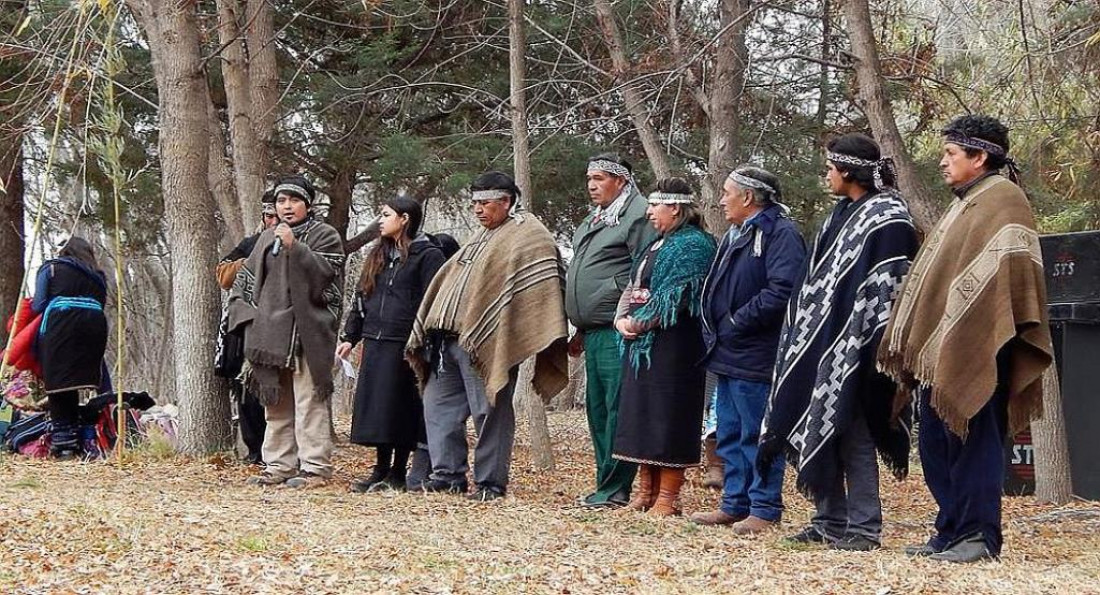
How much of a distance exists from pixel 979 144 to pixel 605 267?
2.41m

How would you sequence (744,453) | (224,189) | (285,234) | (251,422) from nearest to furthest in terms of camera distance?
(744,453), (285,234), (251,422), (224,189)

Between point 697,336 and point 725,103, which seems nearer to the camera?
point 697,336

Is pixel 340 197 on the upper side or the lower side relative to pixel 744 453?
upper

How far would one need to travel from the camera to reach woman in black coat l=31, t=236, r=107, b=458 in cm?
1025

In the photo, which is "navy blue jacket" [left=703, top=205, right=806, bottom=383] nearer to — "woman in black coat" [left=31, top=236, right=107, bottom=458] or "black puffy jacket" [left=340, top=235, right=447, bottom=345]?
"black puffy jacket" [left=340, top=235, right=447, bottom=345]

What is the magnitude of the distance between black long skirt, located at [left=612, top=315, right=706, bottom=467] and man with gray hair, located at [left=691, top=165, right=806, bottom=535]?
0.92 ft

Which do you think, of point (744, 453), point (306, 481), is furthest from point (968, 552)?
point (306, 481)

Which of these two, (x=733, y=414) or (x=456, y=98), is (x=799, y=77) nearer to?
(x=456, y=98)

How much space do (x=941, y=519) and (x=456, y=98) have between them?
301 inches

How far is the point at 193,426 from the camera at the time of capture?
389 inches

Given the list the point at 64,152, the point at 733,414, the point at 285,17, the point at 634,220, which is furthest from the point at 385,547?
the point at 64,152

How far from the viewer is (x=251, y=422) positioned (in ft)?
31.2

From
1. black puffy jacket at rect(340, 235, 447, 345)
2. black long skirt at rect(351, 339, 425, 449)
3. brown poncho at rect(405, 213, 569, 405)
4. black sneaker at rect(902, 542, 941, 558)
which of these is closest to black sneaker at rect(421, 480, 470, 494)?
black long skirt at rect(351, 339, 425, 449)

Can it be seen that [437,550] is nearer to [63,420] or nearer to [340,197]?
[63,420]
